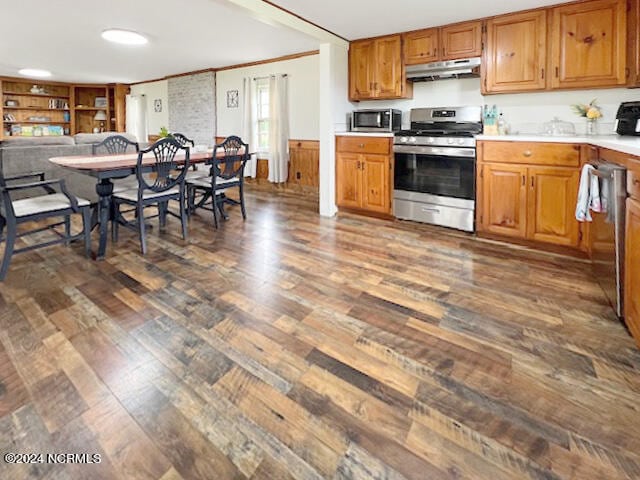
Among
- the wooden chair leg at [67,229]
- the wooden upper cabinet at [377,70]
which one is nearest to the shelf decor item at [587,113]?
the wooden upper cabinet at [377,70]

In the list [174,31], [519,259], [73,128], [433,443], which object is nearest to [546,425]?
[433,443]

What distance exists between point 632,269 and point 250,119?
6195 mm

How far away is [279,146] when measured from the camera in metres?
6.55

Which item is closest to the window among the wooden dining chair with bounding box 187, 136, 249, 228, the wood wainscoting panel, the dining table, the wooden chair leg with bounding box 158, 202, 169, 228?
the wood wainscoting panel

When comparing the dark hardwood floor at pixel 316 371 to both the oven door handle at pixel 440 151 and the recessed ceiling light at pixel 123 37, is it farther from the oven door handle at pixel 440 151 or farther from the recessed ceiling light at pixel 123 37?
the recessed ceiling light at pixel 123 37

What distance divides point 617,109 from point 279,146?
446 cm

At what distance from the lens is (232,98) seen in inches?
291

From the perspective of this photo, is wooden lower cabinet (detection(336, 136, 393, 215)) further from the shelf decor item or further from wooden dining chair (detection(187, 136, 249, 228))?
the shelf decor item

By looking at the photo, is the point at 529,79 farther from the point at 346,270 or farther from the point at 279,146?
the point at 279,146

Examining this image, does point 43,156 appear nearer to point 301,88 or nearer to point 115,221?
point 115,221

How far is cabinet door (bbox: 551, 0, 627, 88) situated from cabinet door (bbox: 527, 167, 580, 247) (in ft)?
2.85

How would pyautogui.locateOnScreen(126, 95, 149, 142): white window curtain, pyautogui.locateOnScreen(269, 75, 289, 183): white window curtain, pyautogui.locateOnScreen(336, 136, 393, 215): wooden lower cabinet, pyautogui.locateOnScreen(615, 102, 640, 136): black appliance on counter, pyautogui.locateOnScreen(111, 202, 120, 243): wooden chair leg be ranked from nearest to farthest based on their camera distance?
1. pyautogui.locateOnScreen(615, 102, 640, 136): black appliance on counter
2. pyautogui.locateOnScreen(111, 202, 120, 243): wooden chair leg
3. pyautogui.locateOnScreen(336, 136, 393, 215): wooden lower cabinet
4. pyautogui.locateOnScreen(269, 75, 289, 183): white window curtain
5. pyautogui.locateOnScreen(126, 95, 149, 142): white window curtain

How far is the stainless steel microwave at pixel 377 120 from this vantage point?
179 inches

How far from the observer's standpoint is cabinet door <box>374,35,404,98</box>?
4414 mm
